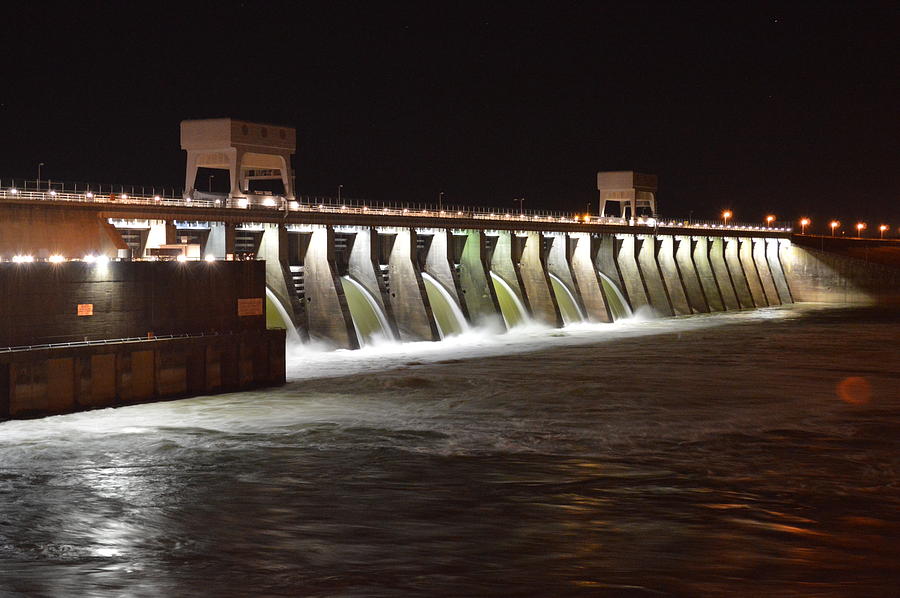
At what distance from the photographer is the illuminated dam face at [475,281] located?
156 ft

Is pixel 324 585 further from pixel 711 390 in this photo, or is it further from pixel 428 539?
pixel 711 390

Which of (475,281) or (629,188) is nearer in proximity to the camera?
A: (475,281)

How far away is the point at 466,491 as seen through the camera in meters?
19.5

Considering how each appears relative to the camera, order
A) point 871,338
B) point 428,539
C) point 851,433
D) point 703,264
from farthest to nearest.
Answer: point 703,264 → point 871,338 → point 851,433 → point 428,539

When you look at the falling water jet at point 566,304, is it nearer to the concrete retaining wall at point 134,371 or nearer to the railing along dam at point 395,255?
the railing along dam at point 395,255

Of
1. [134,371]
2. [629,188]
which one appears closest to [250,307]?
[134,371]

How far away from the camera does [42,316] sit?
93.9ft

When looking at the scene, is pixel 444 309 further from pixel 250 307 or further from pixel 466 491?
pixel 466 491

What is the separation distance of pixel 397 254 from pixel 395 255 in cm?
18

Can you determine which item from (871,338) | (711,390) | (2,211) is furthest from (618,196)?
(2,211)

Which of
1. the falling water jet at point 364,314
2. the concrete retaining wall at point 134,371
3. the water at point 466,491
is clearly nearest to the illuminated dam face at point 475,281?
the falling water jet at point 364,314

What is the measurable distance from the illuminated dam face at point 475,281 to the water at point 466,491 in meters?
12.0

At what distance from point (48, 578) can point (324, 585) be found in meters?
4.12

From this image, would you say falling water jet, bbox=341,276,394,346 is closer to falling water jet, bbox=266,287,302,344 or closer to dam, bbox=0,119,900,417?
dam, bbox=0,119,900,417
